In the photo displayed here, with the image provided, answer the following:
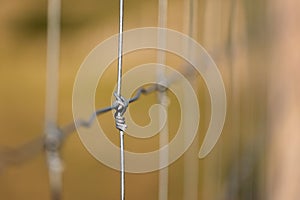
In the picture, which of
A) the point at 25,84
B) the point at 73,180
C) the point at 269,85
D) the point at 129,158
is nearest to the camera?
the point at 129,158

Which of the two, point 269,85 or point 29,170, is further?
point 29,170

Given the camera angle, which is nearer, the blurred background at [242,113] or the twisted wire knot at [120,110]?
the twisted wire knot at [120,110]

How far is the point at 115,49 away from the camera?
934mm

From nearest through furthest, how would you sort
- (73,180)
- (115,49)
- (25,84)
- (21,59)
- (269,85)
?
(269,85) < (115,49) < (73,180) < (25,84) < (21,59)

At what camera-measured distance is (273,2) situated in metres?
0.82

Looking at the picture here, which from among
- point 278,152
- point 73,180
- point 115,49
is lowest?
point 73,180

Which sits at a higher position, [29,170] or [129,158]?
[129,158]

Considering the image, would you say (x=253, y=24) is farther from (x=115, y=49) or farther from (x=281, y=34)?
(x=115, y=49)

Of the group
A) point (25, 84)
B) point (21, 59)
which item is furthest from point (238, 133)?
point (21, 59)

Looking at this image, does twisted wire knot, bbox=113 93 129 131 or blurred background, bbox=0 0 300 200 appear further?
blurred background, bbox=0 0 300 200

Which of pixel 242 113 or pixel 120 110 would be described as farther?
pixel 242 113

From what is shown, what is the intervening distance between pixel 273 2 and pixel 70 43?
3.19ft

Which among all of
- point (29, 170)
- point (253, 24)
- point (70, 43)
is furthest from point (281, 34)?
point (70, 43)

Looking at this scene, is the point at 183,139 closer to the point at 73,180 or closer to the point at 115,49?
the point at 115,49
